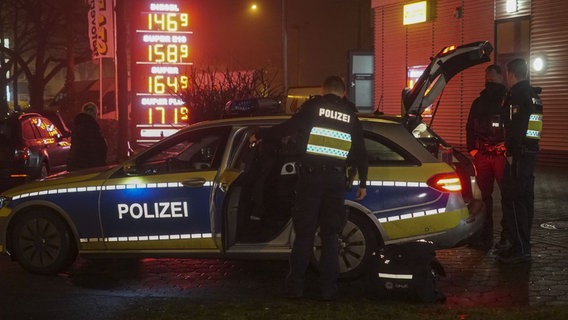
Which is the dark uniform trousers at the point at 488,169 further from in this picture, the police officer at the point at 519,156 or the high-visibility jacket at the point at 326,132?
the high-visibility jacket at the point at 326,132

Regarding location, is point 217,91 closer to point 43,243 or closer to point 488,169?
point 488,169

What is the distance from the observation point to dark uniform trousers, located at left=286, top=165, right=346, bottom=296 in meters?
5.85

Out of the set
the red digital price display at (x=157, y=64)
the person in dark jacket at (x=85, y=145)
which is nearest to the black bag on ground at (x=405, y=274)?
the person in dark jacket at (x=85, y=145)

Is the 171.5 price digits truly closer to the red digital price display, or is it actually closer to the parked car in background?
the red digital price display

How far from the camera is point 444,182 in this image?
6559mm

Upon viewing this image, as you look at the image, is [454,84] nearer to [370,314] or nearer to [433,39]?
[433,39]

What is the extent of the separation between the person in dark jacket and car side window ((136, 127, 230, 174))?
254 cm

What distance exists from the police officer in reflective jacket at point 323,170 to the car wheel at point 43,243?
236 centimetres

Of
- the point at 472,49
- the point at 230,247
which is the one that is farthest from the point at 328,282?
the point at 472,49

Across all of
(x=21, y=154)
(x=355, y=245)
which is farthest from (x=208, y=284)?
(x=21, y=154)

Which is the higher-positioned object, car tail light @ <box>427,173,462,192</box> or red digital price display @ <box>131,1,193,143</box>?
red digital price display @ <box>131,1,193,143</box>

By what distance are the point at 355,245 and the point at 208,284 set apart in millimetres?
1413

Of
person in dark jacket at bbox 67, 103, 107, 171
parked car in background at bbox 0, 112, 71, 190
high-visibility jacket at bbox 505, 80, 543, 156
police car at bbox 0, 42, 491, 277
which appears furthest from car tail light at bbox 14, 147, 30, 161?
high-visibility jacket at bbox 505, 80, 543, 156

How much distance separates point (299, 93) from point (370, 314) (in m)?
9.70
